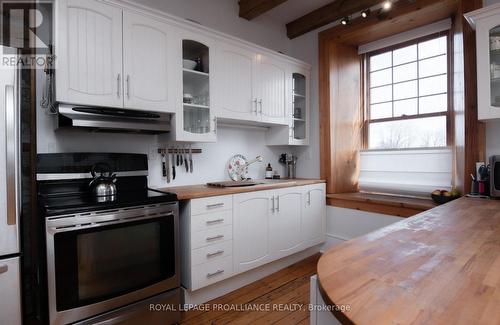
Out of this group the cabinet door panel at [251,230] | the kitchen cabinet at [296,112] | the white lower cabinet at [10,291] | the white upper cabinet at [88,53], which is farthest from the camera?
the kitchen cabinet at [296,112]

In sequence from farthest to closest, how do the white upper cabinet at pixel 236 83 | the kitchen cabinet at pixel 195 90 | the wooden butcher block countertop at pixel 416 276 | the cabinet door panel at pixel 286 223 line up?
the cabinet door panel at pixel 286 223
the white upper cabinet at pixel 236 83
the kitchen cabinet at pixel 195 90
the wooden butcher block countertop at pixel 416 276

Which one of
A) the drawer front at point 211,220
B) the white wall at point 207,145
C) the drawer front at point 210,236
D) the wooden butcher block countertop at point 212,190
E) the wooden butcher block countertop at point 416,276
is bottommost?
the drawer front at point 210,236

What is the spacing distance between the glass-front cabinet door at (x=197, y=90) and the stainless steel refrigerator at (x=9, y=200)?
101cm

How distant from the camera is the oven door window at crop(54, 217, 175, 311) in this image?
1405mm

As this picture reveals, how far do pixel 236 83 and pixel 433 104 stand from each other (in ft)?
6.63

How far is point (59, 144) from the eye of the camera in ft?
6.16

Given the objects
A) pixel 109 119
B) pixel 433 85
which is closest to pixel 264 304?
pixel 109 119

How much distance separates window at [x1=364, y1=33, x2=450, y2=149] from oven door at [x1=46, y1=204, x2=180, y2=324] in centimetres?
254

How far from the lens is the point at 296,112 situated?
3.16 meters

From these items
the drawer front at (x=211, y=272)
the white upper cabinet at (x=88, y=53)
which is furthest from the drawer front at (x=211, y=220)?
the white upper cabinet at (x=88, y=53)

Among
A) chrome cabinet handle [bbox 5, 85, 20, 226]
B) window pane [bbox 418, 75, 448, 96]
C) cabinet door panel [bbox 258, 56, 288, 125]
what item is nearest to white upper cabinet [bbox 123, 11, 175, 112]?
chrome cabinet handle [bbox 5, 85, 20, 226]

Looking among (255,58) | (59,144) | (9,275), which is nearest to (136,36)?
(59,144)

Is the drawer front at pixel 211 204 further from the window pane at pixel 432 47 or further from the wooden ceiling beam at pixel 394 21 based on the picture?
the window pane at pixel 432 47

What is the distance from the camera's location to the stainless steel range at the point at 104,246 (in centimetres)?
139
